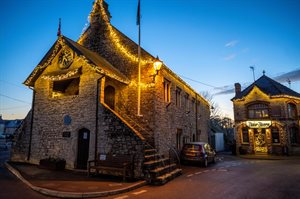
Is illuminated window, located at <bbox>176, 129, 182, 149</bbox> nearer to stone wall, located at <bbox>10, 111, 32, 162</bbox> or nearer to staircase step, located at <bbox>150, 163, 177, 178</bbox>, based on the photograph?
staircase step, located at <bbox>150, 163, 177, 178</bbox>

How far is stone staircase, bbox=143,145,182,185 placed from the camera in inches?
334

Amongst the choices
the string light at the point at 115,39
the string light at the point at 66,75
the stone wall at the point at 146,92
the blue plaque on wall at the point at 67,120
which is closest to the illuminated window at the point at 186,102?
the stone wall at the point at 146,92

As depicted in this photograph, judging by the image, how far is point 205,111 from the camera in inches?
1000

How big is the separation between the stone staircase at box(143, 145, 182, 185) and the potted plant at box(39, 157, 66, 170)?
4850 mm

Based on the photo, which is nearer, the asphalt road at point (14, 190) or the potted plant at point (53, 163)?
the asphalt road at point (14, 190)

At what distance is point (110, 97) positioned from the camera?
13.5m

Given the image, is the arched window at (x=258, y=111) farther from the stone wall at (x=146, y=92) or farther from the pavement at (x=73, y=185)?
the pavement at (x=73, y=185)

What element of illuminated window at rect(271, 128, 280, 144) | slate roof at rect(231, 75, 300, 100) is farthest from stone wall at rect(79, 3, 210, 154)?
slate roof at rect(231, 75, 300, 100)

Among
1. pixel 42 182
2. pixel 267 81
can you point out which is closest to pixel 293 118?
pixel 267 81

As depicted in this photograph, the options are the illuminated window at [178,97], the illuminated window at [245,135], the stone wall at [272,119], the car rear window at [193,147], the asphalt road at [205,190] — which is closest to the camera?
the asphalt road at [205,190]

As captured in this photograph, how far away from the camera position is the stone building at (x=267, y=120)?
22.8 meters

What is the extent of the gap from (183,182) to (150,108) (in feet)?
15.6

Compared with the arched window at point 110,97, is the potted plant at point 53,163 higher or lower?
lower

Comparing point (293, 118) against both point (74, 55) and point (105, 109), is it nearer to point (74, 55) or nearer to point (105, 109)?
point (105, 109)
